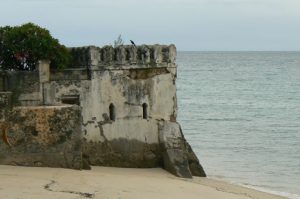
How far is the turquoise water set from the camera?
2812 centimetres

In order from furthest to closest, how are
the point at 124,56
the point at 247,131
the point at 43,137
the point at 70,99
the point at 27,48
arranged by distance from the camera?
the point at 247,131 → the point at 124,56 → the point at 70,99 → the point at 27,48 → the point at 43,137

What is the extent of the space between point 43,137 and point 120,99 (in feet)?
15.8

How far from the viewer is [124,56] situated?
23.4 metres

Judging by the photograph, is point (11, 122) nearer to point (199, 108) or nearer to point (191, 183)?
point (191, 183)

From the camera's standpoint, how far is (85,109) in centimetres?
2273

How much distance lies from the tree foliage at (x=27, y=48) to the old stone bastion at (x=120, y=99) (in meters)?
0.45

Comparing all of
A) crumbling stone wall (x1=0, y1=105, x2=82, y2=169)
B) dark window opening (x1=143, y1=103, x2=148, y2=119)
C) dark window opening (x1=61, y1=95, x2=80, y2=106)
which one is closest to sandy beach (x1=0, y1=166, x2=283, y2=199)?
crumbling stone wall (x1=0, y1=105, x2=82, y2=169)

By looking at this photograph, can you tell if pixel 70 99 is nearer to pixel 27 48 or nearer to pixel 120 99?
pixel 120 99

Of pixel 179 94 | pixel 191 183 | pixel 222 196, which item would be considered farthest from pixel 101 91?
pixel 179 94

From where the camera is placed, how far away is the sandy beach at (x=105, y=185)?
15721 millimetres

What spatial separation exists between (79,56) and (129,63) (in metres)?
1.57

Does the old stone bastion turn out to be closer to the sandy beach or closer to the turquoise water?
the sandy beach

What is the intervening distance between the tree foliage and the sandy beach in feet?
11.8

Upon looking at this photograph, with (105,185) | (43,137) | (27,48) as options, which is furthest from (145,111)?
(105,185)
